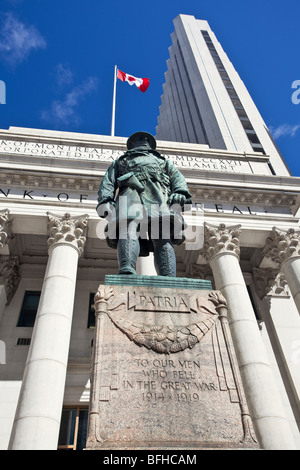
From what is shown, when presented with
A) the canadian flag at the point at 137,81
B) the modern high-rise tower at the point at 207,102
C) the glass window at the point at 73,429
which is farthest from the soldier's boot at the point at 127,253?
the modern high-rise tower at the point at 207,102

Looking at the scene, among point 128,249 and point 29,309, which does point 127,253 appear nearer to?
point 128,249

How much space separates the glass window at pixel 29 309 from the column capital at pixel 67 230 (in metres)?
5.92

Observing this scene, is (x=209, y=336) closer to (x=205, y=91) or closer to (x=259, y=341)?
(x=259, y=341)

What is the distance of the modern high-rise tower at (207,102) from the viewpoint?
47250 millimetres

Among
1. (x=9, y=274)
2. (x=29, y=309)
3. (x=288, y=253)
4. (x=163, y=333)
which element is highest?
(x=9, y=274)

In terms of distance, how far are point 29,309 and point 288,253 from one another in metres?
15.2

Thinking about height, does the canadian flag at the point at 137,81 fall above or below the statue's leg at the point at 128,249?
above

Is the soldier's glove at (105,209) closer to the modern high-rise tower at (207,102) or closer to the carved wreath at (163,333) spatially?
the carved wreath at (163,333)

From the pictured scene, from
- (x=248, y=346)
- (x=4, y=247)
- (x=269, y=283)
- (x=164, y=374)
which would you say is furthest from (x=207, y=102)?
(x=164, y=374)

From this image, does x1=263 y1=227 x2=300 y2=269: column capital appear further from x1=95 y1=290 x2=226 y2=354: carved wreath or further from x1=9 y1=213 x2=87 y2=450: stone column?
x1=95 y1=290 x2=226 y2=354: carved wreath

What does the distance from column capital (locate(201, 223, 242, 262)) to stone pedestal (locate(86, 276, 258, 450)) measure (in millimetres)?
13195

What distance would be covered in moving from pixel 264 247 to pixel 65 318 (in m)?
12.2

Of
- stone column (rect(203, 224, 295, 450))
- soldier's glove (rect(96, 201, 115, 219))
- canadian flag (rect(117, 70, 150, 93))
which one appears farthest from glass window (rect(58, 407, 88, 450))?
canadian flag (rect(117, 70, 150, 93))

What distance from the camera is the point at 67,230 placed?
1720 cm
